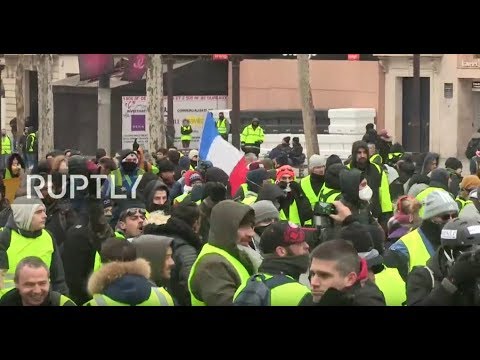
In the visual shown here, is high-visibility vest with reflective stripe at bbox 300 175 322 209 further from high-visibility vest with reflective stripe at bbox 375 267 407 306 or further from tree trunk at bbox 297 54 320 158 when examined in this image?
tree trunk at bbox 297 54 320 158

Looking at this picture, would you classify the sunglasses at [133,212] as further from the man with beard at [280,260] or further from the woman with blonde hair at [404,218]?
the man with beard at [280,260]

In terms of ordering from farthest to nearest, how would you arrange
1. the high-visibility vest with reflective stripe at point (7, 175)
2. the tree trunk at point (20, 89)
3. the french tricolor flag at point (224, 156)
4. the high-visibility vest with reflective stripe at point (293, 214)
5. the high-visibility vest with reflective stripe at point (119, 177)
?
the tree trunk at point (20, 89) < the high-visibility vest with reflective stripe at point (7, 175) < the french tricolor flag at point (224, 156) < the high-visibility vest with reflective stripe at point (119, 177) < the high-visibility vest with reflective stripe at point (293, 214)

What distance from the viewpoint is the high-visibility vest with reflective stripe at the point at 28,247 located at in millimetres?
8656

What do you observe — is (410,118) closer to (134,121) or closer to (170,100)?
(170,100)

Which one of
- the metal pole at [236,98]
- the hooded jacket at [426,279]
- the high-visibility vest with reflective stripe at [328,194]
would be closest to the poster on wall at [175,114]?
the metal pole at [236,98]

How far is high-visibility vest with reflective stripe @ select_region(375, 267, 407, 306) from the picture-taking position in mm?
7148

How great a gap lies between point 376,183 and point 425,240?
16.0ft

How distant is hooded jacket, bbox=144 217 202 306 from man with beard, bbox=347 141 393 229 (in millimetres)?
4343

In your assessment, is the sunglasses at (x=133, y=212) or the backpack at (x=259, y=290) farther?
the sunglasses at (x=133, y=212)

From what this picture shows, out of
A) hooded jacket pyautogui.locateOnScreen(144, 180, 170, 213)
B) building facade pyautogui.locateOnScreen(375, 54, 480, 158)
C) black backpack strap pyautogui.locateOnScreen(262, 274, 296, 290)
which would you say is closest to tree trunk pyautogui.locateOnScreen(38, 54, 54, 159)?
building facade pyautogui.locateOnScreen(375, 54, 480, 158)

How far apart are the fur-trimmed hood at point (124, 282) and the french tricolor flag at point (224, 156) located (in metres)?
6.96

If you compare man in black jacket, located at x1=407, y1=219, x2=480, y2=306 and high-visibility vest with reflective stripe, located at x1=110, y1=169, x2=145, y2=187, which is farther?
high-visibility vest with reflective stripe, located at x1=110, y1=169, x2=145, y2=187
